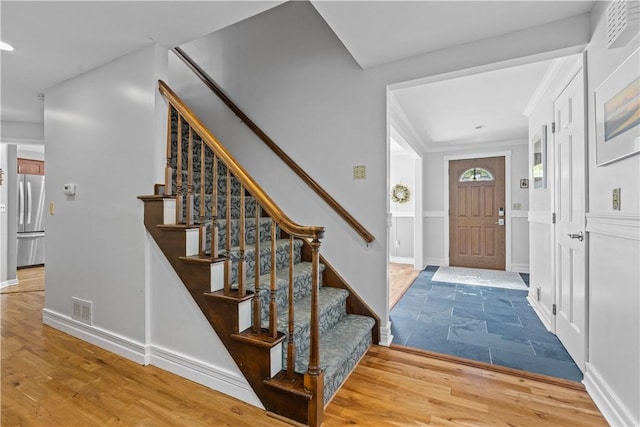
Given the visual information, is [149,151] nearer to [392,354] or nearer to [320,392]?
[320,392]

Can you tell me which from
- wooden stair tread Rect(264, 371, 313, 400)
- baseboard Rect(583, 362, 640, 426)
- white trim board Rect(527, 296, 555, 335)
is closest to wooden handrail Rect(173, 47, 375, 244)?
wooden stair tread Rect(264, 371, 313, 400)

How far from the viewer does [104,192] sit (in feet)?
8.02

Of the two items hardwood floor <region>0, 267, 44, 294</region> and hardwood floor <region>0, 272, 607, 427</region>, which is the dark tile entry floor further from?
hardwood floor <region>0, 267, 44, 294</region>

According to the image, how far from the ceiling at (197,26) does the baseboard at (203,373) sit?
2.23 m

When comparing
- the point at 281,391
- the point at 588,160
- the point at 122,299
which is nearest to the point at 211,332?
the point at 281,391

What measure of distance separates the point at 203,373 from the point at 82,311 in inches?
58.8

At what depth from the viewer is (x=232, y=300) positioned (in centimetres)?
175

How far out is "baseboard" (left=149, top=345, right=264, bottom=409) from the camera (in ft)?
5.87

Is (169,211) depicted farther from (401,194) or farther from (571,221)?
(401,194)

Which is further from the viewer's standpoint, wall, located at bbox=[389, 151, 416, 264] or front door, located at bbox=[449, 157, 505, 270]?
wall, located at bbox=[389, 151, 416, 264]

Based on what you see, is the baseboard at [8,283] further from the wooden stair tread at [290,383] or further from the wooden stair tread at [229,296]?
the wooden stair tread at [290,383]

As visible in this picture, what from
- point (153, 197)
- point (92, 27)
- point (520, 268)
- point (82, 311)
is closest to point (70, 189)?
point (82, 311)

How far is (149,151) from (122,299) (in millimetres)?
1180

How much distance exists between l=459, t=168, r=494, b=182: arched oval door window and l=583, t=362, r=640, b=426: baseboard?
432 centimetres
